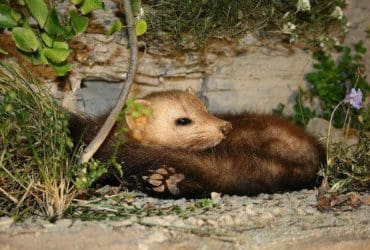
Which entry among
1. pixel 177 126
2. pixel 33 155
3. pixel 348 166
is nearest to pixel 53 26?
pixel 33 155

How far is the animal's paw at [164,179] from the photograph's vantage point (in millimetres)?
3486

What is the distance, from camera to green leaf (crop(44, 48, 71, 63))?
3.26 meters

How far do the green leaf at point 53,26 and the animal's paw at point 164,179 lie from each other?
90 centimetres

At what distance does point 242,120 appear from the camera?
4.39 meters

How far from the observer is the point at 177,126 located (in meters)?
4.20

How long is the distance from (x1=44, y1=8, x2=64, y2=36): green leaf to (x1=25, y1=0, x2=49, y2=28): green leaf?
0.03 metres

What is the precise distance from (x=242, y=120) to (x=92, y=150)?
1.48 metres

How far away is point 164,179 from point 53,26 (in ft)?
3.35

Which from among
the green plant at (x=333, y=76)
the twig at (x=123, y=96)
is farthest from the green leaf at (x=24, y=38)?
the green plant at (x=333, y=76)

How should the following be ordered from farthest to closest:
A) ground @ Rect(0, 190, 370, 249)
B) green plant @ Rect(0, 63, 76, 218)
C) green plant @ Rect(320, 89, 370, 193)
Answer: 1. green plant @ Rect(320, 89, 370, 193)
2. green plant @ Rect(0, 63, 76, 218)
3. ground @ Rect(0, 190, 370, 249)

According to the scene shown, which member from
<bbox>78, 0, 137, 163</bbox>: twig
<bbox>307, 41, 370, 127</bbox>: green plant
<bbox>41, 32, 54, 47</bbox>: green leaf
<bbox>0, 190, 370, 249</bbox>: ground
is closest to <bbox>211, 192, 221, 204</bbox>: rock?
<bbox>0, 190, 370, 249</bbox>: ground

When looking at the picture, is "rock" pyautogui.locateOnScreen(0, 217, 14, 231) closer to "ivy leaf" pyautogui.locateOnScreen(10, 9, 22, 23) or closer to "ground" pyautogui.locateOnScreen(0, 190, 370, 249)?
"ground" pyautogui.locateOnScreen(0, 190, 370, 249)

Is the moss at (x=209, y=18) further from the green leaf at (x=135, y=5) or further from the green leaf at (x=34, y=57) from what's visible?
the green leaf at (x=34, y=57)

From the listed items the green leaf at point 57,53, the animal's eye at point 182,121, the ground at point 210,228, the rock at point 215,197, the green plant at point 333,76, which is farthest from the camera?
the green plant at point 333,76
